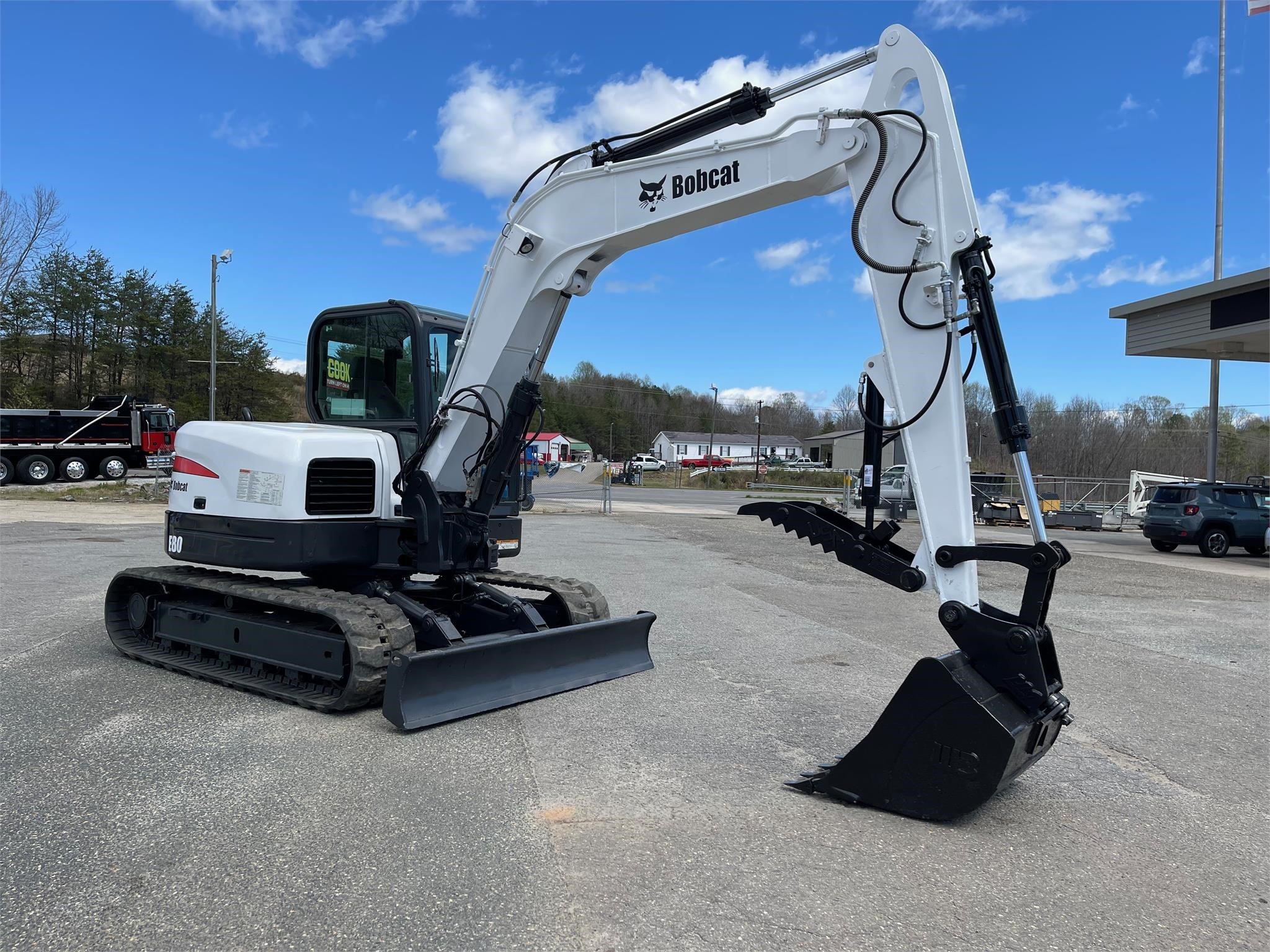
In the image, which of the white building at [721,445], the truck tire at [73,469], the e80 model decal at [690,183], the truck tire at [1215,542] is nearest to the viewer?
the e80 model decal at [690,183]

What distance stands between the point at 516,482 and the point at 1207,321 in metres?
18.8

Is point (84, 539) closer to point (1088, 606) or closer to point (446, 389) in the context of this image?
point (446, 389)

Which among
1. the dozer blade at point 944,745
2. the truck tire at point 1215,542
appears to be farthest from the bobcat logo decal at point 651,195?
the truck tire at point 1215,542

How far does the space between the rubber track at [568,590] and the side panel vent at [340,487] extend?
3.40 feet

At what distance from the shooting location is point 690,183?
5.11 m

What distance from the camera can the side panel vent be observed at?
5.95 m

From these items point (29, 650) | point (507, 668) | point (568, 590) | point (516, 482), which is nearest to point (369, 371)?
point (516, 482)

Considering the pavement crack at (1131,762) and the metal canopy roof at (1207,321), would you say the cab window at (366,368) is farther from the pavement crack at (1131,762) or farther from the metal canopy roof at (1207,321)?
the metal canopy roof at (1207,321)

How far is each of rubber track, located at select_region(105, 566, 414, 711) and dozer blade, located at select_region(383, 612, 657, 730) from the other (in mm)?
169

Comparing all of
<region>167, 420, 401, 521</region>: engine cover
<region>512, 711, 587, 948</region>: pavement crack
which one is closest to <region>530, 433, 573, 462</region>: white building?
<region>167, 420, 401, 521</region>: engine cover

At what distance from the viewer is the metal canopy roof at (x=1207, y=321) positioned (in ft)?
59.5

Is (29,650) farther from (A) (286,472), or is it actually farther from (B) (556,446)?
(B) (556,446)

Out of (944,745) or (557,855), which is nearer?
(557,855)

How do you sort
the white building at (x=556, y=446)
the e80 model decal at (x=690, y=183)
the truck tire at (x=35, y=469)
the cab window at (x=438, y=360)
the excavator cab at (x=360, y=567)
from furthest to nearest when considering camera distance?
the white building at (x=556, y=446) → the truck tire at (x=35, y=469) → the cab window at (x=438, y=360) → the excavator cab at (x=360, y=567) → the e80 model decal at (x=690, y=183)
